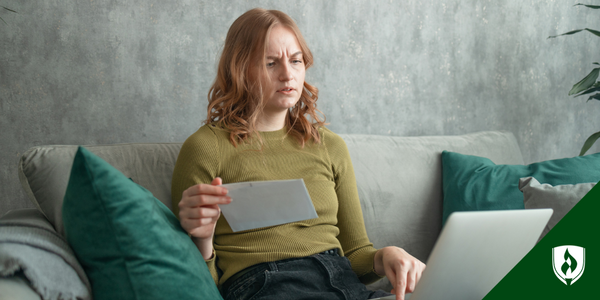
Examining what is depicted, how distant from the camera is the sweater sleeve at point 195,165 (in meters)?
1.04

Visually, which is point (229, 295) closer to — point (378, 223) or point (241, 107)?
point (241, 107)

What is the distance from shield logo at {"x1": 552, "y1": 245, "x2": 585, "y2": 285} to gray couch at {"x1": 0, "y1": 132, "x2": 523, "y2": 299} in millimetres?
768

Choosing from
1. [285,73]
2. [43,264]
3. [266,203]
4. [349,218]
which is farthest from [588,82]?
[43,264]

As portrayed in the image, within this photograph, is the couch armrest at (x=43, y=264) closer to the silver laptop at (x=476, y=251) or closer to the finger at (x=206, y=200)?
the finger at (x=206, y=200)

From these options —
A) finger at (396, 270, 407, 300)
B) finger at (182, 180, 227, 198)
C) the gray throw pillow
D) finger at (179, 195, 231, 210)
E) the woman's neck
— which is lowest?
finger at (396, 270, 407, 300)

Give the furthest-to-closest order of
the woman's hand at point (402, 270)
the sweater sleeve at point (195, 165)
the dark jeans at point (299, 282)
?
1. the sweater sleeve at point (195, 165)
2. the dark jeans at point (299, 282)
3. the woman's hand at point (402, 270)

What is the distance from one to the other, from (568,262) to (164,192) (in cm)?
101

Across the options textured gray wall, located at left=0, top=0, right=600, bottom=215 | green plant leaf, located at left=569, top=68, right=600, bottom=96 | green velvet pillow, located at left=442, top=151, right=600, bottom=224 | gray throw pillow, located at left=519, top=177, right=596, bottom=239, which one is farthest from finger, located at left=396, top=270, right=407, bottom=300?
green plant leaf, located at left=569, top=68, right=600, bottom=96

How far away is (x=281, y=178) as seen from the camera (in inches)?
44.2

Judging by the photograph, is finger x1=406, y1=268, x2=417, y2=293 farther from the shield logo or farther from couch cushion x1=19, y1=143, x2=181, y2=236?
couch cushion x1=19, y1=143, x2=181, y2=236

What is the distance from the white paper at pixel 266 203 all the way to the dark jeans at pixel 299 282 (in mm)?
176

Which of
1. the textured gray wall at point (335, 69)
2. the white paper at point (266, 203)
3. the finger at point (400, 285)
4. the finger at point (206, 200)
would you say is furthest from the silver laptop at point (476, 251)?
the textured gray wall at point (335, 69)

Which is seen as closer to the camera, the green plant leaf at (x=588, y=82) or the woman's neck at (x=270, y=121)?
the woman's neck at (x=270, y=121)

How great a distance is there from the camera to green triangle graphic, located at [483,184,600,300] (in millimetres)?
705
